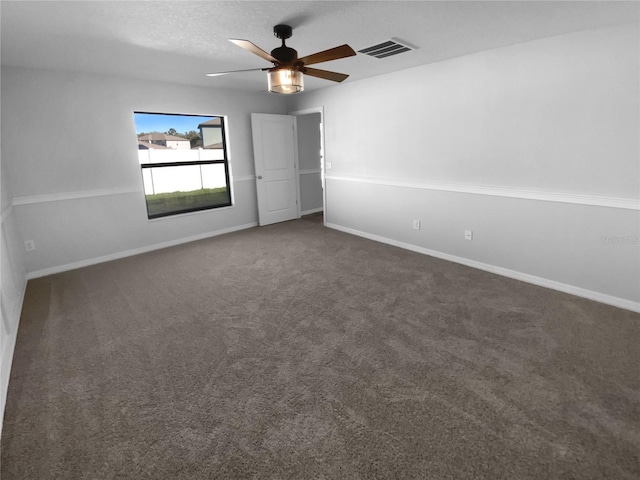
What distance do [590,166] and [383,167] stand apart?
235 centimetres

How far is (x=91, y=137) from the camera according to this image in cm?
414

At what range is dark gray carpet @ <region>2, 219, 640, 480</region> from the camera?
5.15 feet

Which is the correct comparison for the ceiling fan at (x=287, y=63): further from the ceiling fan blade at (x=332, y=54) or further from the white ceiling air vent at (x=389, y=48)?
the white ceiling air vent at (x=389, y=48)

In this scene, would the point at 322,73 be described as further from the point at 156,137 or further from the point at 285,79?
the point at 156,137

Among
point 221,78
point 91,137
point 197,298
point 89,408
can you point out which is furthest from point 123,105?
point 89,408

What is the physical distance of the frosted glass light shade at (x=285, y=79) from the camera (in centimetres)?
251

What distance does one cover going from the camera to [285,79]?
2.52m

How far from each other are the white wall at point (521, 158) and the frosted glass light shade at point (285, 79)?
2.12 metres

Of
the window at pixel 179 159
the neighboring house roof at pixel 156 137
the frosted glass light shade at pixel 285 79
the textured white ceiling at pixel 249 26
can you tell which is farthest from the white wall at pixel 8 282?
the neighboring house roof at pixel 156 137

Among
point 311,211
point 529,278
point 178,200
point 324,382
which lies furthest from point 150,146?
point 529,278

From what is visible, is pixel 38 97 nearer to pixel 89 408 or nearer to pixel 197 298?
pixel 197 298

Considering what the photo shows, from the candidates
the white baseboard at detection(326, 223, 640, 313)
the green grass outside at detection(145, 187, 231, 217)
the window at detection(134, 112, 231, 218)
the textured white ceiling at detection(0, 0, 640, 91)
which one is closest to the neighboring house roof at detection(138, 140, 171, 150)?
the window at detection(134, 112, 231, 218)

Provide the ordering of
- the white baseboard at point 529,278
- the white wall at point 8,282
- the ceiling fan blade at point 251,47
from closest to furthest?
the ceiling fan blade at point 251,47, the white wall at point 8,282, the white baseboard at point 529,278

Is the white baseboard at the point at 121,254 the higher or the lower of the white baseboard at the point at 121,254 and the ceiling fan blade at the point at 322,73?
the lower
